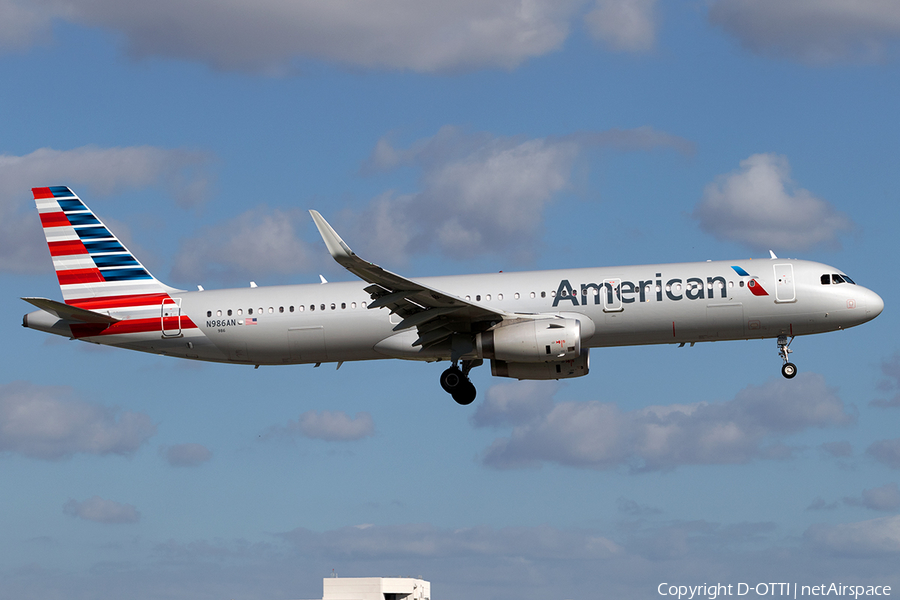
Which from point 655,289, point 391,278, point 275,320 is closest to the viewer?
point 391,278

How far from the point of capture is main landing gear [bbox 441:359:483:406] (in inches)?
1613

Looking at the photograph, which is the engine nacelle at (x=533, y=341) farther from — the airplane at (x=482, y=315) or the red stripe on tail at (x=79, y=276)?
the red stripe on tail at (x=79, y=276)

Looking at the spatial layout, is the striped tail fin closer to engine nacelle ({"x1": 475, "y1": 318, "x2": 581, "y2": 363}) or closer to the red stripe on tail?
the red stripe on tail

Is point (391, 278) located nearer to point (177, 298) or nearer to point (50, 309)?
point (177, 298)

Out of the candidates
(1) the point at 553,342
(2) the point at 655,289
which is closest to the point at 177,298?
(1) the point at 553,342

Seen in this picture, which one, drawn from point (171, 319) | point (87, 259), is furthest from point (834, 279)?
point (87, 259)

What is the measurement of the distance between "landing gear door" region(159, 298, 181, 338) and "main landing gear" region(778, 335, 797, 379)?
23.4 metres

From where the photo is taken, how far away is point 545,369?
41.8m

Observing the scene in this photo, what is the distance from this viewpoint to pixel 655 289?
3891 cm

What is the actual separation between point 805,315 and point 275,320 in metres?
20.1

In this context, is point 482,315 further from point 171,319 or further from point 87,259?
point 87,259

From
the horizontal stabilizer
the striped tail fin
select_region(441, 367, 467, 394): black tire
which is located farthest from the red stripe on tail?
select_region(441, 367, 467, 394): black tire

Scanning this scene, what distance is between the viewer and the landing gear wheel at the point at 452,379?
134ft

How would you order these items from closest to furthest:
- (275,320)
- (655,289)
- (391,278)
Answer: (391,278) < (655,289) < (275,320)
